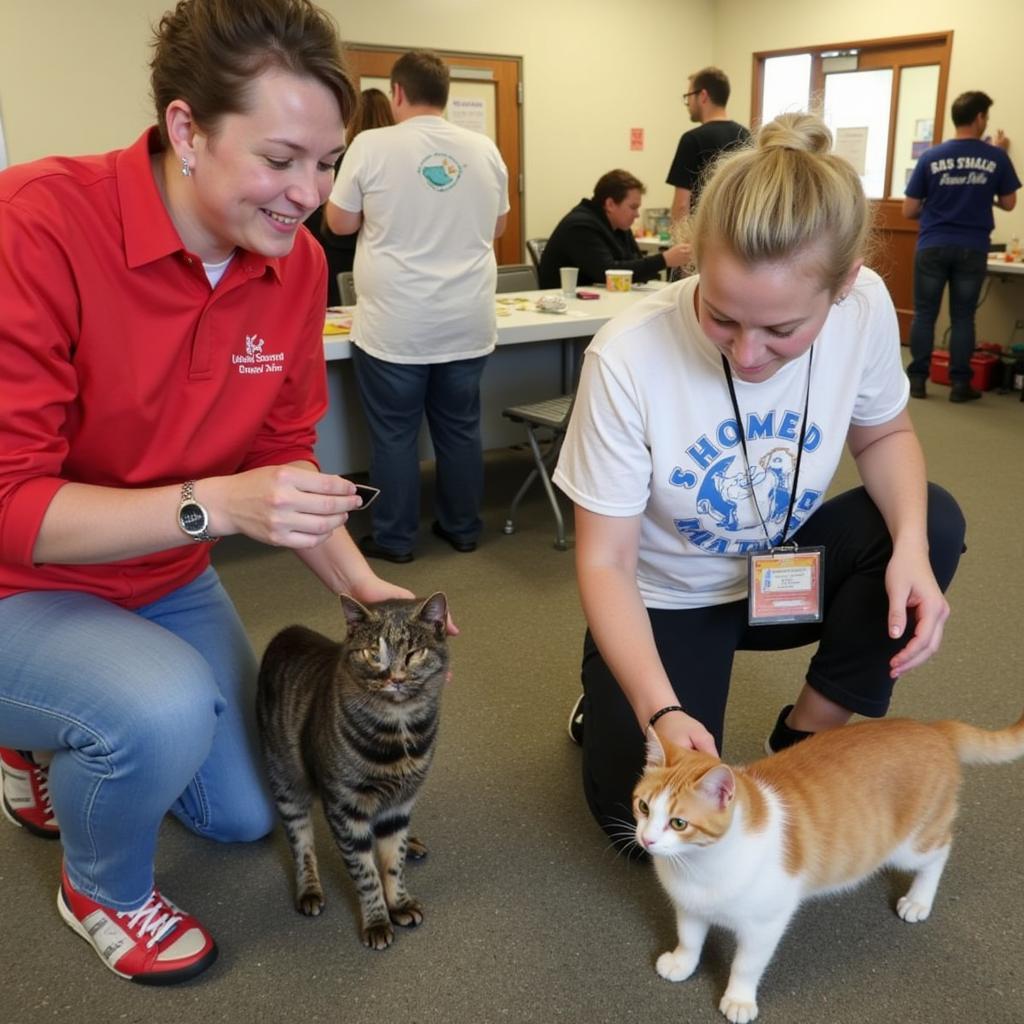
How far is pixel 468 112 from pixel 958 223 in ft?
11.3

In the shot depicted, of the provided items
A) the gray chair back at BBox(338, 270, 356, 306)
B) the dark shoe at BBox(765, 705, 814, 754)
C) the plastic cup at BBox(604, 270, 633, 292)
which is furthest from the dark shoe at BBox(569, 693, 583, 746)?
the plastic cup at BBox(604, 270, 633, 292)

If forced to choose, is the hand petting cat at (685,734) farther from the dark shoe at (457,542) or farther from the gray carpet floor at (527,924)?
the dark shoe at (457,542)

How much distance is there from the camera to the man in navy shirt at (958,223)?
4.89m

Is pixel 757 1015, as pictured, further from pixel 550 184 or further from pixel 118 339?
pixel 550 184

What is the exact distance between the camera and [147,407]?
4.26 feet

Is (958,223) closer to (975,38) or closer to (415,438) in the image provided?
(975,38)

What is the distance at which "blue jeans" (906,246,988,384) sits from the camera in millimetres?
5035

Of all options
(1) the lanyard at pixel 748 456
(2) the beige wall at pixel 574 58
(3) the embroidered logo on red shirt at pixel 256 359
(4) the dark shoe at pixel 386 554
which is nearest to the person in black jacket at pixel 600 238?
(4) the dark shoe at pixel 386 554

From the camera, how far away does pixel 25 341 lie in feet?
3.71

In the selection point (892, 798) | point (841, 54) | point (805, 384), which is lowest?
point (892, 798)

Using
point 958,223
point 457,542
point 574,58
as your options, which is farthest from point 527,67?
point 457,542

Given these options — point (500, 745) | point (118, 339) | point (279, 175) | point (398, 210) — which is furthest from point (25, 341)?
point (398, 210)

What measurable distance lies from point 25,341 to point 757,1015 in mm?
1377

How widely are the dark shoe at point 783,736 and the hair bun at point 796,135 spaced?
41.6 inches
